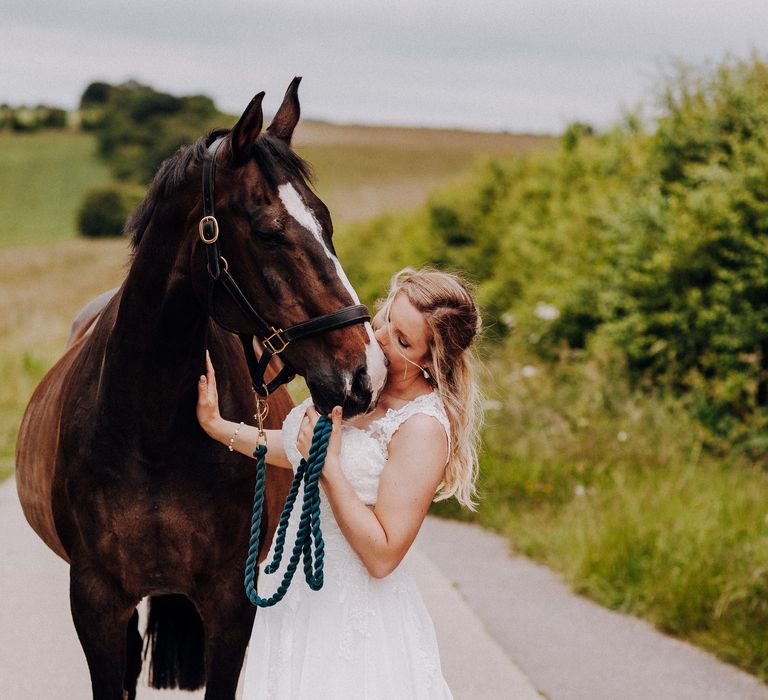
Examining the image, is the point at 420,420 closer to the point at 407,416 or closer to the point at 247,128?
the point at 407,416

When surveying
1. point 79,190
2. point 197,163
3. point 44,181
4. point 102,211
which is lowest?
point 102,211

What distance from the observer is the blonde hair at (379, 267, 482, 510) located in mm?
2416

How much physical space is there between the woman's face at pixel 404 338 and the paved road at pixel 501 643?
2339 mm

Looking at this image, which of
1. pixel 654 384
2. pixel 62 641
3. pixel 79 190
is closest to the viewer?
pixel 62 641

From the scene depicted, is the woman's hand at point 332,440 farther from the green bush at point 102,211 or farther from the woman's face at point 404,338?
the green bush at point 102,211

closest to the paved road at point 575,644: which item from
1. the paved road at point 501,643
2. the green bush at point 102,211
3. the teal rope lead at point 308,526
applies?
the paved road at point 501,643

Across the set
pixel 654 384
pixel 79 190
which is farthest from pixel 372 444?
pixel 79 190

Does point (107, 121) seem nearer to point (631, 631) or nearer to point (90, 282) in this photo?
point (90, 282)

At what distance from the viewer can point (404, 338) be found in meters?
2.42

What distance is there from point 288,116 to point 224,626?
5.12 ft

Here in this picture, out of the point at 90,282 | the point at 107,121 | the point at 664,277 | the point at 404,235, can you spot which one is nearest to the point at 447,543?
the point at 664,277

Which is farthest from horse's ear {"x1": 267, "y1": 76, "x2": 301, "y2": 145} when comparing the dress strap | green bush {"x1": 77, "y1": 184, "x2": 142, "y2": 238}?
green bush {"x1": 77, "y1": 184, "x2": 142, "y2": 238}

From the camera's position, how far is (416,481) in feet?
7.43

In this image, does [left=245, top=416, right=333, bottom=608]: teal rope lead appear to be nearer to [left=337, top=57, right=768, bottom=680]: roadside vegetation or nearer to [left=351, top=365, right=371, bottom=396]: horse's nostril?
[left=351, top=365, right=371, bottom=396]: horse's nostril
